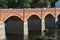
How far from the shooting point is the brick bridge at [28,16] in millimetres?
52306

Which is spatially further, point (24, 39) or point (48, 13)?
point (48, 13)

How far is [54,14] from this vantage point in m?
70.7

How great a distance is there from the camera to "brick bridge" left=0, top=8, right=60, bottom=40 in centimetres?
5231

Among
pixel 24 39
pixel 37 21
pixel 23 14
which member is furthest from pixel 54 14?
pixel 24 39

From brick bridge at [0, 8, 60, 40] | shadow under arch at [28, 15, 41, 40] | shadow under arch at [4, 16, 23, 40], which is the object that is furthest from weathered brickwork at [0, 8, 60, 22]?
shadow under arch at [28, 15, 41, 40]

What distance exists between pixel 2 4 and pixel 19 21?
1020 inches

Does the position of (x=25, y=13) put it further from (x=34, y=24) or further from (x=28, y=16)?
(x=34, y=24)

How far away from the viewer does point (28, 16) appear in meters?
60.1

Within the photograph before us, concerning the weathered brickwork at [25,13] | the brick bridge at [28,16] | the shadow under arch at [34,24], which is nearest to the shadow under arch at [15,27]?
the brick bridge at [28,16]

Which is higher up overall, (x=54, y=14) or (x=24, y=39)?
(x=54, y=14)

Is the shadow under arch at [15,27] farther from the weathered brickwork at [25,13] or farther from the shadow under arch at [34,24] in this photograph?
the shadow under arch at [34,24]

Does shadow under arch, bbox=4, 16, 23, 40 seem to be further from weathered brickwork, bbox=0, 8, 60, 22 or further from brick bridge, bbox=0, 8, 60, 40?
weathered brickwork, bbox=0, 8, 60, 22

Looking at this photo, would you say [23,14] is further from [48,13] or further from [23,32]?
[48,13]

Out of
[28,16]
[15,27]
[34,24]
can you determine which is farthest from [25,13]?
[34,24]
